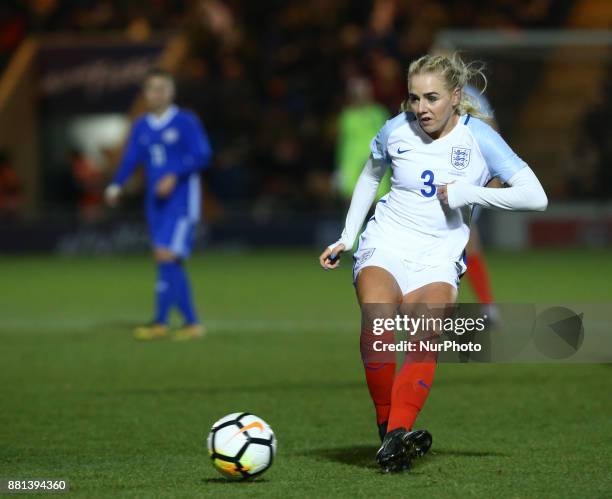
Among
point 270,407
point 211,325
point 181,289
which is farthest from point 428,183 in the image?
point 211,325

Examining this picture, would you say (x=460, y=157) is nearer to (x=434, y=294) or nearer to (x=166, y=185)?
(x=434, y=294)

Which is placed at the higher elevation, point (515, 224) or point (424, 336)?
point (424, 336)

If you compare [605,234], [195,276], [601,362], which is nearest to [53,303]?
[195,276]

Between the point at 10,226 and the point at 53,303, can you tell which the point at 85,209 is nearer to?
the point at 10,226

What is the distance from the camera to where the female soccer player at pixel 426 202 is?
17.3ft

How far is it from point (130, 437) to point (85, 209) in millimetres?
13410

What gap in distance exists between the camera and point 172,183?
32.6ft

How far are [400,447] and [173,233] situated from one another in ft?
17.3

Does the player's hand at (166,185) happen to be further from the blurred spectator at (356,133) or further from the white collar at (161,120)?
the blurred spectator at (356,133)

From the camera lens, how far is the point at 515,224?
19531 mm

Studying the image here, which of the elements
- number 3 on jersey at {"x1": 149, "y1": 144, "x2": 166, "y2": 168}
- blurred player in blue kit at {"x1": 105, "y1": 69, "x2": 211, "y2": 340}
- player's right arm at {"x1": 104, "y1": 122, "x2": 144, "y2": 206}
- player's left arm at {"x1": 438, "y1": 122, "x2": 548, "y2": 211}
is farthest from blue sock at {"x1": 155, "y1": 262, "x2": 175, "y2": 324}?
player's left arm at {"x1": 438, "y1": 122, "x2": 548, "y2": 211}

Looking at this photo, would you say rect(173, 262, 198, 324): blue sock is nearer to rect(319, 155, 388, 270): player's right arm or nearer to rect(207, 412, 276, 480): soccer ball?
rect(319, 155, 388, 270): player's right arm

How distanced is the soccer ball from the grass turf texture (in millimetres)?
67

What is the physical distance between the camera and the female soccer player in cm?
528
